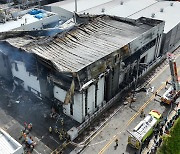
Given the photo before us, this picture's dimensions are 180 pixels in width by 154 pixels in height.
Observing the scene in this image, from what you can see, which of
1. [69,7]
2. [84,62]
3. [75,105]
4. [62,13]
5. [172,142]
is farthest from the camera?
[69,7]

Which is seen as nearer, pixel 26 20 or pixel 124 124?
pixel 124 124

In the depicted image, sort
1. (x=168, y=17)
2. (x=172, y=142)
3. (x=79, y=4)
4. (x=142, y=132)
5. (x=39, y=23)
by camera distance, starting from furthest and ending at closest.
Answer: (x=79, y=4) → (x=168, y=17) → (x=39, y=23) → (x=172, y=142) → (x=142, y=132)

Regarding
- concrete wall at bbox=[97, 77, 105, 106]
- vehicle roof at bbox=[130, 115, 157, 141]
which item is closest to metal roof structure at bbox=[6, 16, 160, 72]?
concrete wall at bbox=[97, 77, 105, 106]

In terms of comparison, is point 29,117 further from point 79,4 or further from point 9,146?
point 79,4

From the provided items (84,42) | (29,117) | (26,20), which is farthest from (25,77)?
(26,20)

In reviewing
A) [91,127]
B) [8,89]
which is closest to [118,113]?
[91,127]

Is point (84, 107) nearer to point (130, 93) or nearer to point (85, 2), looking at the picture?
point (130, 93)

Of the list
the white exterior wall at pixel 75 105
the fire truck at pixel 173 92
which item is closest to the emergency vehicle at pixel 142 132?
the fire truck at pixel 173 92
